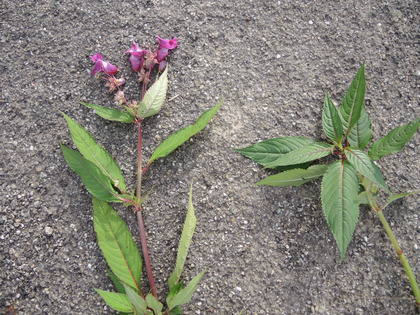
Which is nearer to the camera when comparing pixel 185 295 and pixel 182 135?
pixel 185 295

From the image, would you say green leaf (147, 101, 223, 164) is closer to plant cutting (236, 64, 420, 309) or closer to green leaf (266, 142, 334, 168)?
plant cutting (236, 64, 420, 309)

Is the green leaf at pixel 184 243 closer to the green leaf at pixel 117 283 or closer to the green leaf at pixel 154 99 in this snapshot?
the green leaf at pixel 117 283

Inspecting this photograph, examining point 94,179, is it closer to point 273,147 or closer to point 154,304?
point 154,304

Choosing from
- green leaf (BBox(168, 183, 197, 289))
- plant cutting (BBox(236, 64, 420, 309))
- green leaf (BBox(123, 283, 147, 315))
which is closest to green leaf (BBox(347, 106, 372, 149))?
plant cutting (BBox(236, 64, 420, 309))

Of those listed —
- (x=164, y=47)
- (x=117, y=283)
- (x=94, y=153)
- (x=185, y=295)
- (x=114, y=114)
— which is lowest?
(x=117, y=283)

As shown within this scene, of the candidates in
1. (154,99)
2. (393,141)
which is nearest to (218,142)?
(154,99)

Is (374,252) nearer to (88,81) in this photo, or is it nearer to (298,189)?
(298,189)

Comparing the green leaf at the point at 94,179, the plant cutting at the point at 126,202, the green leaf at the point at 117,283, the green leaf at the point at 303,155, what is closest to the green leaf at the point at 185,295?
the plant cutting at the point at 126,202
